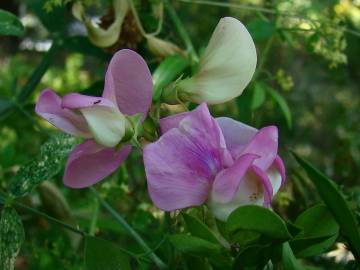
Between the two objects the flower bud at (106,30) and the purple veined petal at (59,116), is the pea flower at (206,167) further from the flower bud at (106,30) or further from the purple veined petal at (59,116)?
the flower bud at (106,30)

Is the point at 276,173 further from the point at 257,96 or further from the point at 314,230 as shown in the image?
the point at 257,96

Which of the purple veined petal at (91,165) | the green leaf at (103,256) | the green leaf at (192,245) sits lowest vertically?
the green leaf at (103,256)

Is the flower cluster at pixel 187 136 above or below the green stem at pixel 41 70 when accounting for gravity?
above

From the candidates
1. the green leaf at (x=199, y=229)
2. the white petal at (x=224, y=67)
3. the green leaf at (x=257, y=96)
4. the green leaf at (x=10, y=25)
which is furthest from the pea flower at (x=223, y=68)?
the green leaf at (x=257, y=96)

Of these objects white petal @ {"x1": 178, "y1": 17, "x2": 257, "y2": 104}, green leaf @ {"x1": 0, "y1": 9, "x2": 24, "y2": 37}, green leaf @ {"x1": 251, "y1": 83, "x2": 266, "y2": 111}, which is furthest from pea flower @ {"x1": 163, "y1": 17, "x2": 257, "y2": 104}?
green leaf @ {"x1": 251, "y1": 83, "x2": 266, "y2": 111}

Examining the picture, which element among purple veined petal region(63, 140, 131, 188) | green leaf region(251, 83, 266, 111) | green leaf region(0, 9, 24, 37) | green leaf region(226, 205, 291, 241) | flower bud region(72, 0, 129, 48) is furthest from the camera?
green leaf region(251, 83, 266, 111)

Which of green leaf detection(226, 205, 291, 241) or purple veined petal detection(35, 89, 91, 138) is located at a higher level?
green leaf detection(226, 205, 291, 241)

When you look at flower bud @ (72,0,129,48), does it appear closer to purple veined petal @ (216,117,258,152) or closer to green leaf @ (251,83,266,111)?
green leaf @ (251,83,266,111)
